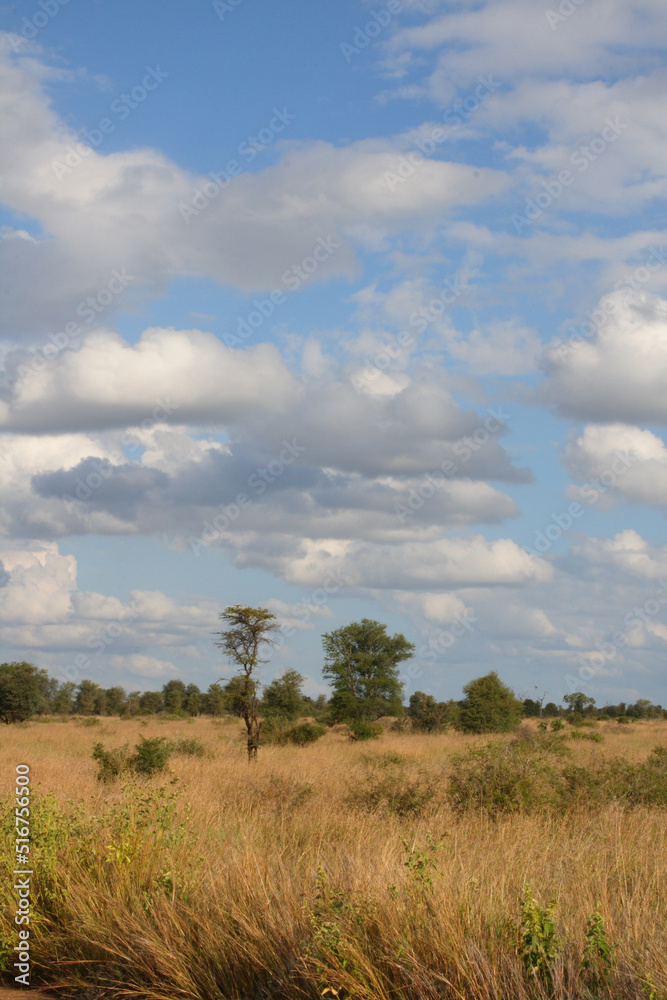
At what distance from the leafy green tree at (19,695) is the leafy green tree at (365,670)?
25649mm

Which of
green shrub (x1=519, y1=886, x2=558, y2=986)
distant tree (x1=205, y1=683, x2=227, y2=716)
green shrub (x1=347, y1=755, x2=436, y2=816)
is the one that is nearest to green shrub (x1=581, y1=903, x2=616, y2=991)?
green shrub (x1=519, y1=886, x2=558, y2=986)

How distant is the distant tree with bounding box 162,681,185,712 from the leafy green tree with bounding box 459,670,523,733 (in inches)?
2367

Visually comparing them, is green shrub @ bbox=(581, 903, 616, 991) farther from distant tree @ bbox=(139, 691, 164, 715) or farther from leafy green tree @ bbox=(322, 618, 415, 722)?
distant tree @ bbox=(139, 691, 164, 715)

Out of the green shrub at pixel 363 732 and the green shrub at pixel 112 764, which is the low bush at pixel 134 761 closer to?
the green shrub at pixel 112 764

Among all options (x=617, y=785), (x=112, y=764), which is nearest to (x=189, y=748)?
(x=112, y=764)

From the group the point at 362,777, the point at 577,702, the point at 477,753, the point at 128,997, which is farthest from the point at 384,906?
the point at 577,702

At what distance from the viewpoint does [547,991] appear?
15.2 ft

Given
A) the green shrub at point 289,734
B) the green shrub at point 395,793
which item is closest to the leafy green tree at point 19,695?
the green shrub at point 289,734

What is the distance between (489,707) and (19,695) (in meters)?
39.4

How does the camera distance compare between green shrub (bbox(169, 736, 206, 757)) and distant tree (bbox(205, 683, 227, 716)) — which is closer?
green shrub (bbox(169, 736, 206, 757))

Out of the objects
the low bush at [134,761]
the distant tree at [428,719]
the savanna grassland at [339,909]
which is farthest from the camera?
the distant tree at [428,719]

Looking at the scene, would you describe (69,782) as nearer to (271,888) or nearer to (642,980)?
(271,888)

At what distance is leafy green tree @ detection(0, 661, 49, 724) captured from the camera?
61.4m

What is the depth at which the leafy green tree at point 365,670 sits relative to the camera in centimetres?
5019
